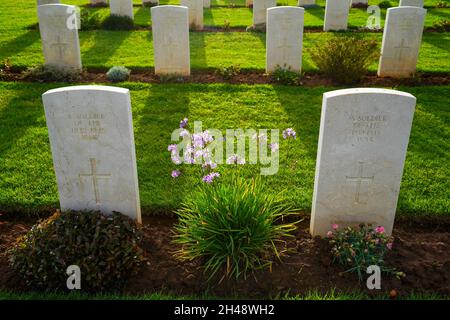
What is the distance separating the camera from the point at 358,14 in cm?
1435

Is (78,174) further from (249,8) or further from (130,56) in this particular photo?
(249,8)

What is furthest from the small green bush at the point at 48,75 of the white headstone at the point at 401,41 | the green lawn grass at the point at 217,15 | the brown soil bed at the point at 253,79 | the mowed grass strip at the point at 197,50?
the white headstone at the point at 401,41

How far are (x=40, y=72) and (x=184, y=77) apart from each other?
289 cm

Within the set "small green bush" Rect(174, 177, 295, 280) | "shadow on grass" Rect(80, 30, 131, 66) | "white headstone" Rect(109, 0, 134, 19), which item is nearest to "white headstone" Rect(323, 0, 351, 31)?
"shadow on grass" Rect(80, 30, 131, 66)

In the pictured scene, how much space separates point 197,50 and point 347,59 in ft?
13.0

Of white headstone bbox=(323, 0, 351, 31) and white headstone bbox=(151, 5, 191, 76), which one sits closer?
white headstone bbox=(151, 5, 191, 76)

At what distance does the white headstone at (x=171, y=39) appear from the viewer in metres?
8.05

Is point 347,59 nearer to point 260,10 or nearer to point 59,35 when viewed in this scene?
point 260,10

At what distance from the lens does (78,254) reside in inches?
Answer: 139

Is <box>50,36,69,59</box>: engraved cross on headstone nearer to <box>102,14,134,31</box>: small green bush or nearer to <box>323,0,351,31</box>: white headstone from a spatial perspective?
<box>102,14,134,31</box>: small green bush

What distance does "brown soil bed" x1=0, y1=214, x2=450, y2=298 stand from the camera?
11.5 feet

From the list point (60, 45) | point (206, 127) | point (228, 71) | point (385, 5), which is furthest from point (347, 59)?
point (385, 5)

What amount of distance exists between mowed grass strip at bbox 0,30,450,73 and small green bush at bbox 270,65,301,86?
0.71 metres

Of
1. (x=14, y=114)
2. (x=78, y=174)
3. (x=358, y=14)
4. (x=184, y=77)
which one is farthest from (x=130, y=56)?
(x=358, y=14)
